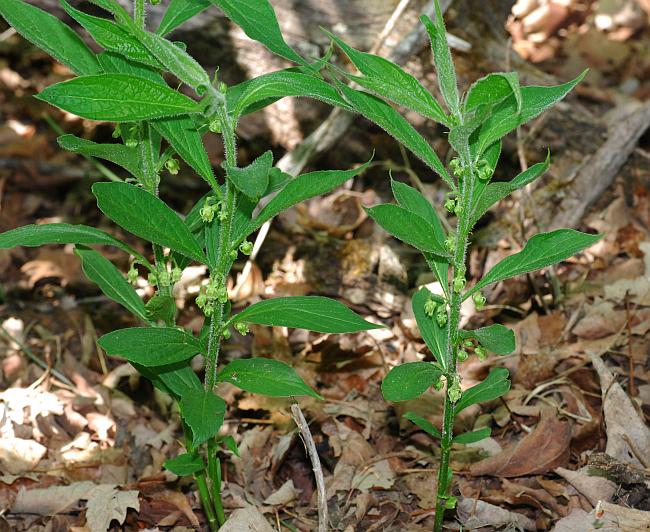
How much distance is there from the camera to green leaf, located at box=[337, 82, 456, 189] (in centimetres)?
173

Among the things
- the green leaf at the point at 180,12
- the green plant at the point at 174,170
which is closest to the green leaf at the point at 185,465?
the green plant at the point at 174,170

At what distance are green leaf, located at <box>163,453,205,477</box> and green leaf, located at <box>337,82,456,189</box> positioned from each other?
3.44 ft

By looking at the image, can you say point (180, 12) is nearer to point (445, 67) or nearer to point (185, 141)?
point (185, 141)

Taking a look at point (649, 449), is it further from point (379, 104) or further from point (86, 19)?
point (86, 19)

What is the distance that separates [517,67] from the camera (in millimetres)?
4133

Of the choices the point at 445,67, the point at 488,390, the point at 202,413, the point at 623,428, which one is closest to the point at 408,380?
the point at 488,390

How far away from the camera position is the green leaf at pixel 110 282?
7.00 ft

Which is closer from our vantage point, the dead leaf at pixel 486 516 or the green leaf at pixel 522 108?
the green leaf at pixel 522 108

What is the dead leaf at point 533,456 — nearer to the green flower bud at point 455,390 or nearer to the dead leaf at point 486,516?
the dead leaf at point 486,516

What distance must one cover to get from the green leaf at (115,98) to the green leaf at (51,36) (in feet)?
1.05

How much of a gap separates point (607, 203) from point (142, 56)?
9.49 ft

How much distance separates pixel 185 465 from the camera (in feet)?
6.72

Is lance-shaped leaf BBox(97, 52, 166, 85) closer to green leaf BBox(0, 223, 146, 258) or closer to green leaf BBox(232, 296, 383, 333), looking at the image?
green leaf BBox(0, 223, 146, 258)

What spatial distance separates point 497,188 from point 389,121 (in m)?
0.30
